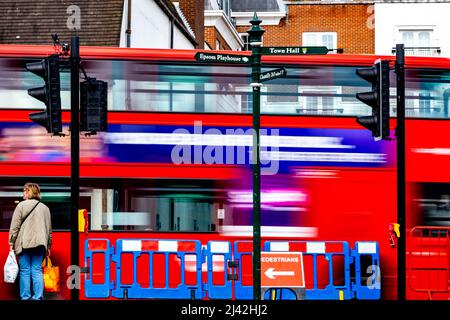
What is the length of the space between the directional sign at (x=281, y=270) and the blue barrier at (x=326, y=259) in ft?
1.99

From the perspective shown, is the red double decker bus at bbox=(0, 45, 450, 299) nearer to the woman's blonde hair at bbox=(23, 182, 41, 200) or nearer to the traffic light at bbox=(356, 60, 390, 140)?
the woman's blonde hair at bbox=(23, 182, 41, 200)

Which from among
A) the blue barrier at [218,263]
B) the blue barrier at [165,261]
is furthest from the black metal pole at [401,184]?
the blue barrier at [165,261]

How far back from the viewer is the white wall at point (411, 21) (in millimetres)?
43500

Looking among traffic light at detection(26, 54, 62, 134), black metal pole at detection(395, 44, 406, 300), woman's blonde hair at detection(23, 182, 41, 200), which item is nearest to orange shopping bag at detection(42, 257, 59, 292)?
woman's blonde hair at detection(23, 182, 41, 200)

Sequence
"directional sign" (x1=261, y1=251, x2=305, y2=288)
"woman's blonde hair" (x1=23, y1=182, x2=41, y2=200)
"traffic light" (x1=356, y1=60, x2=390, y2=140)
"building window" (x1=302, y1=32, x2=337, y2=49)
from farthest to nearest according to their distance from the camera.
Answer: "building window" (x1=302, y1=32, x2=337, y2=49)
"directional sign" (x1=261, y1=251, x2=305, y2=288)
"woman's blonde hair" (x1=23, y1=182, x2=41, y2=200)
"traffic light" (x1=356, y1=60, x2=390, y2=140)

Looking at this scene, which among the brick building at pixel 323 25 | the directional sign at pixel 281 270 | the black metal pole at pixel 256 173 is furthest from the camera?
the brick building at pixel 323 25

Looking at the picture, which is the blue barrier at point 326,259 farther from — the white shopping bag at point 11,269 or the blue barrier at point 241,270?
the white shopping bag at point 11,269

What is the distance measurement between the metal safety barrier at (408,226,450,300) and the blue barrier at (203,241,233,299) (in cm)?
291

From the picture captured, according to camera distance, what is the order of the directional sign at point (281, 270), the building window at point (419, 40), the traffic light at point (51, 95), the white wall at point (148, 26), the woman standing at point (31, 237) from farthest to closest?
the building window at point (419, 40)
the white wall at point (148, 26)
the directional sign at point (281, 270)
the woman standing at point (31, 237)
the traffic light at point (51, 95)

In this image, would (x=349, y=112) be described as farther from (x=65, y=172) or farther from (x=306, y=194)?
(x=65, y=172)

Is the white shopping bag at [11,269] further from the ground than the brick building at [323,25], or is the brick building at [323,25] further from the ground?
the brick building at [323,25]

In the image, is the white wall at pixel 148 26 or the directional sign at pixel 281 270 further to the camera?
the white wall at pixel 148 26

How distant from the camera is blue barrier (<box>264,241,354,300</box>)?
1453cm

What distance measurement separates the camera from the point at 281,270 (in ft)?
44.9
